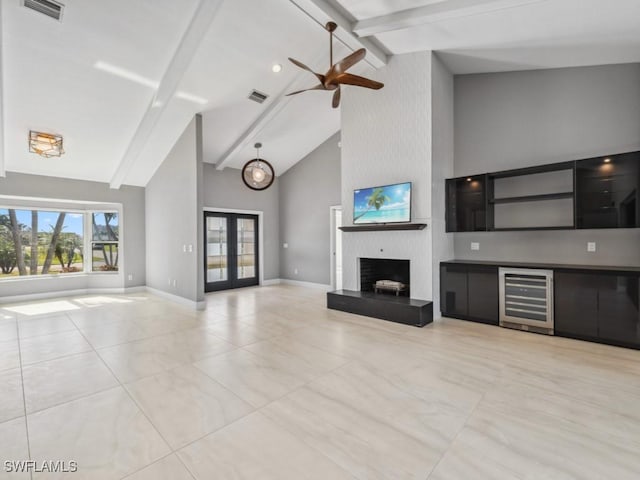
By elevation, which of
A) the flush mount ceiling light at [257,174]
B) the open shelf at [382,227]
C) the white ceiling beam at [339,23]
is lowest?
the open shelf at [382,227]

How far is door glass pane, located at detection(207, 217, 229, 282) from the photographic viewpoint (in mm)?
7801

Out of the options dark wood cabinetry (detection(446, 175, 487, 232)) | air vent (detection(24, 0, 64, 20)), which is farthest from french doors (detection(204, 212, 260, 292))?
dark wood cabinetry (detection(446, 175, 487, 232))

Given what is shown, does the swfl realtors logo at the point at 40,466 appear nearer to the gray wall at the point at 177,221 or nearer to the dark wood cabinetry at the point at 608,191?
the gray wall at the point at 177,221

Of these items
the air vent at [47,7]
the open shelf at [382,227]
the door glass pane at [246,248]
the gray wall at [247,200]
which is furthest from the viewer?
the door glass pane at [246,248]

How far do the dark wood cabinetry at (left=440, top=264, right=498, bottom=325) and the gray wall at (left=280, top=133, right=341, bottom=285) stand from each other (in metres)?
3.40

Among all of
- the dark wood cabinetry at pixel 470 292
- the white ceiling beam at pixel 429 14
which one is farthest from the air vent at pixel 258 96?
the dark wood cabinetry at pixel 470 292

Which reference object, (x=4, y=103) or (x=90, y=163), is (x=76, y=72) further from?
(x=90, y=163)

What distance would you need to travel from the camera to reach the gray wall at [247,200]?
7.74 metres

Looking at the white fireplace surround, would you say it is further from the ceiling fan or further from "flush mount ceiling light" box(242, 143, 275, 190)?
"flush mount ceiling light" box(242, 143, 275, 190)

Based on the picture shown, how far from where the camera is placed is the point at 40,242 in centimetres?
709

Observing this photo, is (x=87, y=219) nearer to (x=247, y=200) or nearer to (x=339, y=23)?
(x=247, y=200)

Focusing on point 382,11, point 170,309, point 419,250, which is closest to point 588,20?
point 382,11

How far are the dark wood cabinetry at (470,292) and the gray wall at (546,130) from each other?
0.63 metres

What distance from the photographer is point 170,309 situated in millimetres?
5809
